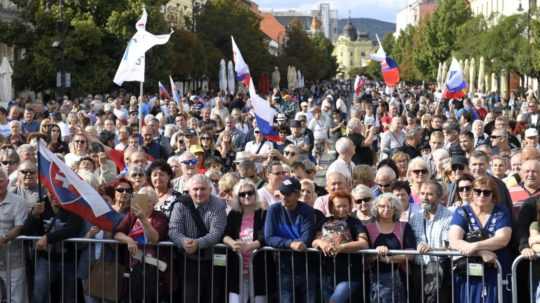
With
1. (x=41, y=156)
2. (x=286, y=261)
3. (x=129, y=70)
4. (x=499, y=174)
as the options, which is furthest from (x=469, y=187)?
(x=129, y=70)

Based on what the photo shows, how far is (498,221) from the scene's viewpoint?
8453mm

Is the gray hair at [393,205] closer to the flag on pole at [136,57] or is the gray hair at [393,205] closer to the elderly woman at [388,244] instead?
the elderly woman at [388,244]

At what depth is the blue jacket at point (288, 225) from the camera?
8836 millimetres

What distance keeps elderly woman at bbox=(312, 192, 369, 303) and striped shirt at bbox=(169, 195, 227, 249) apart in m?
0.86

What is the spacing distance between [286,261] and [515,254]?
73.3 inches

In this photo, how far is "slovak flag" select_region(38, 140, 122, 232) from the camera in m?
8.86

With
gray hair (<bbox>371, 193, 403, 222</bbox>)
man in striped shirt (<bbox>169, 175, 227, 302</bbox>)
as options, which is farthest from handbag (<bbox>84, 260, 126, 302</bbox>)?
gray hair (<bbox>371, 193, 403, 222</bbox>)

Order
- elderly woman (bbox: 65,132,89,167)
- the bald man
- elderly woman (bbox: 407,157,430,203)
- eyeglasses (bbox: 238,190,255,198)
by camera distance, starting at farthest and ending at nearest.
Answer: elderly woman (bbox: 65,132,89,167) → elderly woman (bbox: 407,157,430,203) → the bald man → eyeglasses (bbox: 238,190,255,198)

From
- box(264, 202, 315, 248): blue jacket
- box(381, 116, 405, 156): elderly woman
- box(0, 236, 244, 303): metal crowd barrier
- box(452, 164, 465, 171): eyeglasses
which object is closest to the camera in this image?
box(264, 202, 315, 248): blue jacket

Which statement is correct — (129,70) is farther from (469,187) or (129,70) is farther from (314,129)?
(469,187)

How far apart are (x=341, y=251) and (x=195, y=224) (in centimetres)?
132

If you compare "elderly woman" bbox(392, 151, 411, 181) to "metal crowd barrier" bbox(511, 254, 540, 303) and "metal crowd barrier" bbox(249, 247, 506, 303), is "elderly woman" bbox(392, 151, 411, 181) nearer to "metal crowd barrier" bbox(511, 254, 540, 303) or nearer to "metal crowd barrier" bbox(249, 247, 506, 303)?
"metal crowd barrier" bbox(249, 247, 506, 303)

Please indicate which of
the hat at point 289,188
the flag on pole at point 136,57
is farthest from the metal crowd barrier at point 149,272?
the flag on pole at point 136,57

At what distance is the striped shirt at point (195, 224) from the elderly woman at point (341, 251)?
856 millimetres
